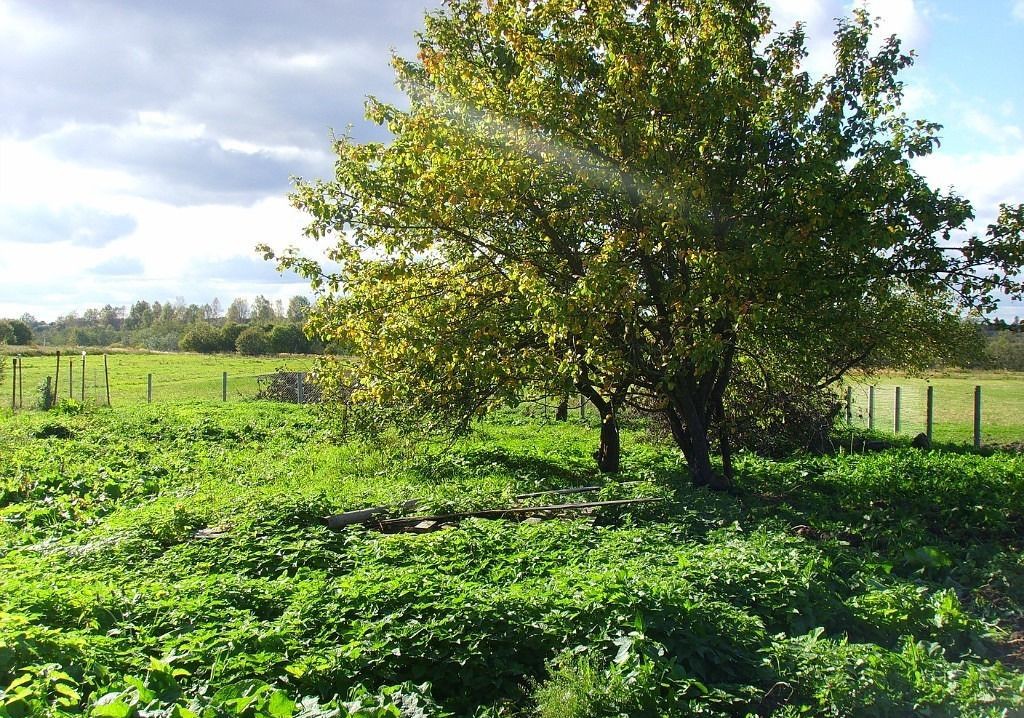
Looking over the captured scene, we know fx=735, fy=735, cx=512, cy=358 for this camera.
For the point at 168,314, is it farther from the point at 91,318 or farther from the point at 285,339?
Result: the point at 285,339

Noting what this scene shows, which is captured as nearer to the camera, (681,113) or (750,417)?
(681,113)

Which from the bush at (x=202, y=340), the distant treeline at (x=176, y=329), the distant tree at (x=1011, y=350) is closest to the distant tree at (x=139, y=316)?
the distant treeline at (x=176, y=329)

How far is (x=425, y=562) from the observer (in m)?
6.23

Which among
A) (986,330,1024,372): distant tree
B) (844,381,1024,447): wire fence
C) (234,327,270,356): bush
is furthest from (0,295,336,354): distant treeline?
(986,330,1024,372): distant tree

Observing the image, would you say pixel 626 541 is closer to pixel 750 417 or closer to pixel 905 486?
pixel 905 486

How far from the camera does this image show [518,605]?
16.2 ft

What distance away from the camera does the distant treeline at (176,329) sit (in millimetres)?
56062

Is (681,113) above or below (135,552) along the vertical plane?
above

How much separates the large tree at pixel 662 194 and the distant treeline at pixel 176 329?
12.8ft

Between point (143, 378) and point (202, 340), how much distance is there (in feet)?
103

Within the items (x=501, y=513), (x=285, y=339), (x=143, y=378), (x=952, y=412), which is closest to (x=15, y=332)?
(x=285, y=339)

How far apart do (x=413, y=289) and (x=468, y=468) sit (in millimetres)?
3349

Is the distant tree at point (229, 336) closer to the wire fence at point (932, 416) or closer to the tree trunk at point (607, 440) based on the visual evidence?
the wire fence at point (932, 416)

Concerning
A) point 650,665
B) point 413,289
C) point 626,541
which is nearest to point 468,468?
point 413,289
